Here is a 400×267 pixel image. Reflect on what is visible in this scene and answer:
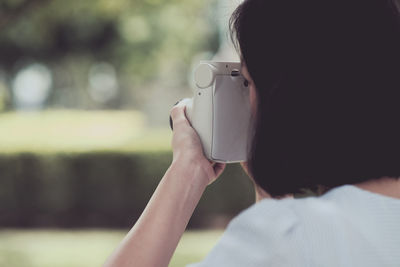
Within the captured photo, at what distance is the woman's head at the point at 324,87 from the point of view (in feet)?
2.95

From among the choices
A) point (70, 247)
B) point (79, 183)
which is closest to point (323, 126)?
point (70, 247)

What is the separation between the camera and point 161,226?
107cm

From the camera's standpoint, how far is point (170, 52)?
18422 millimetres

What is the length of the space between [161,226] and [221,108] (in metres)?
0.28

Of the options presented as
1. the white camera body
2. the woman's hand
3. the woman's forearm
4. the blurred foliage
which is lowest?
the blurred foliage

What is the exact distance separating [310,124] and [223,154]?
0.34 m

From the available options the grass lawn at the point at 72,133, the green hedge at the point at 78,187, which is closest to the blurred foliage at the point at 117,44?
the grass lawn at the point at 72,133

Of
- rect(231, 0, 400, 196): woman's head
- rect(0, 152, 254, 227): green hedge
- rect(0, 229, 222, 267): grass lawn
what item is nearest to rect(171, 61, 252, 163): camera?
rect(231, 0, 400, 196): woman's head

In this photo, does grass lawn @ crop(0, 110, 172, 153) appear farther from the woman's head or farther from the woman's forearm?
the woman's head

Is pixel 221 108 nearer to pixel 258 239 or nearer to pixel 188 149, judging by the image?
pixel 188 149

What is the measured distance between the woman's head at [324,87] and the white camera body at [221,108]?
0.22 metres

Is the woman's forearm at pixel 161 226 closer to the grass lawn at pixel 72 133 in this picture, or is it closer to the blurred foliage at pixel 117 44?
the grass lawn at pixel 72 133

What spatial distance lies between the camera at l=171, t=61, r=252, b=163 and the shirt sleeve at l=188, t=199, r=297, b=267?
0.37 meters

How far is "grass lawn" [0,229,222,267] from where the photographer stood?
18.6 ft
